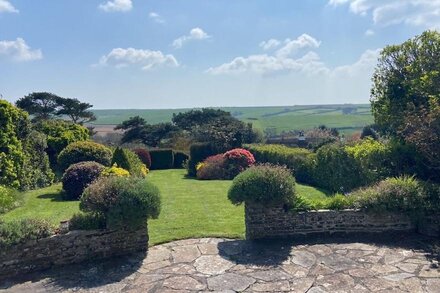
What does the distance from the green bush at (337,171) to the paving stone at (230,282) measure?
7.56 metres

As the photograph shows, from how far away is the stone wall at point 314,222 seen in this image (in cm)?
841

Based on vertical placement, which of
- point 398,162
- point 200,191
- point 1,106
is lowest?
point 200,191

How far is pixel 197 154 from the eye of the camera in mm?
22516

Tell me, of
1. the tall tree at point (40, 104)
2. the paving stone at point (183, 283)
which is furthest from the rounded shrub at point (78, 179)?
the tall tree at point (40, 104)

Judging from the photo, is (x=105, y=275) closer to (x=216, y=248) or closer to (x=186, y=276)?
(x=186, y=276)

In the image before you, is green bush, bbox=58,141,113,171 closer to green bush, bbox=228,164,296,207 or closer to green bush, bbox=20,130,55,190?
green bush, bbox=20,130,55,190

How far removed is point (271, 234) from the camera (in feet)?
27.8

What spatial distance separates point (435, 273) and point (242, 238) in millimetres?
3763

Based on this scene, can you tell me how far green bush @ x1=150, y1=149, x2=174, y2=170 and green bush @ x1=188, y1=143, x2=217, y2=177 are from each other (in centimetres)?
381

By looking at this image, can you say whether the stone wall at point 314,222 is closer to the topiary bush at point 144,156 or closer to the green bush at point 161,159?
the topiary bush at point 144,156

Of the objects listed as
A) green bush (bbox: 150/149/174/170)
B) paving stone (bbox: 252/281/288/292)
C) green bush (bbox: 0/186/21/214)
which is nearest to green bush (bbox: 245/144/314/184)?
green bush (bbox: 150/149/174/170)

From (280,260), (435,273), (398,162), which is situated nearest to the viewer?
(435,273)

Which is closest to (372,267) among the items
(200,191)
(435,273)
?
(435,273)

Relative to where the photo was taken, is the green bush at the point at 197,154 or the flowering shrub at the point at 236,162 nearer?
the flowering shrub at the point at 236,162
